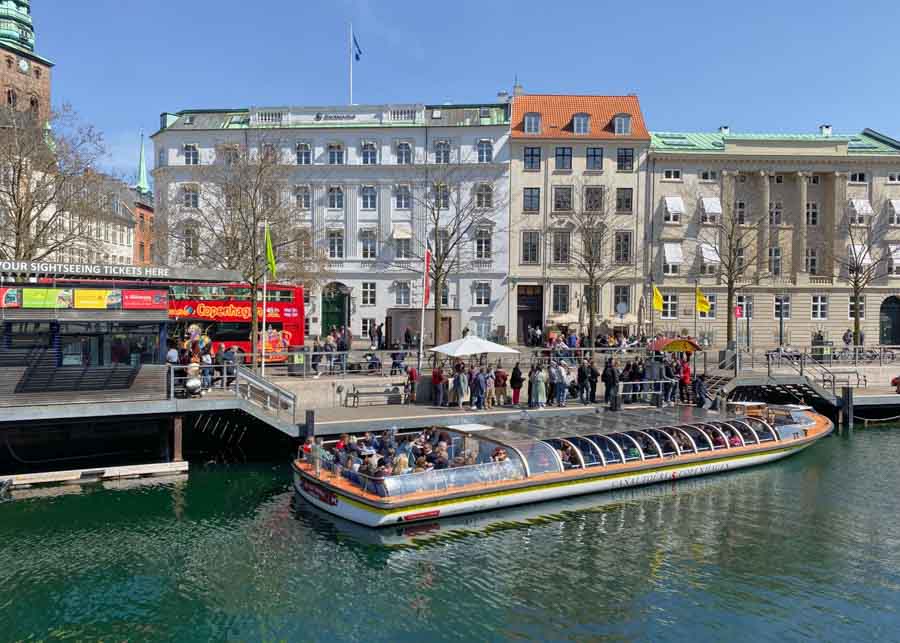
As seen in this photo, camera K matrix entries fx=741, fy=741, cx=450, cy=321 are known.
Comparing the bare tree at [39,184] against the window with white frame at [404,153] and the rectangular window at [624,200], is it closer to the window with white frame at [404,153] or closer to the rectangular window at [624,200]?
the window with white frame at [404,153]

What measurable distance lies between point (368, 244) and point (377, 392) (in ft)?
81.2

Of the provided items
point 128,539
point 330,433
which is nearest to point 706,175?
point 330,433

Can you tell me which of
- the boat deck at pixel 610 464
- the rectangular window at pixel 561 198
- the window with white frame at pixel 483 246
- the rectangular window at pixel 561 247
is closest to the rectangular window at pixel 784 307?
the rectangular window at pixel 561 247

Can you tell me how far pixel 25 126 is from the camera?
31.4 m

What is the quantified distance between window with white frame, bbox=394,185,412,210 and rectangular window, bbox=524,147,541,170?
28.6ft

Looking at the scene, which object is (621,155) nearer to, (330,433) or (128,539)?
(330,433)

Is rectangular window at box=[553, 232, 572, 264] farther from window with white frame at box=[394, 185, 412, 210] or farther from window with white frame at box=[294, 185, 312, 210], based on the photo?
window with white frame at box=[294, 185, 312, 210]

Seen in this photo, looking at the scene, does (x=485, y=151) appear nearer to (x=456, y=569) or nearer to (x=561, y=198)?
(x=561, y=198)

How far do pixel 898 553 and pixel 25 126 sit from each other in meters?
34.6

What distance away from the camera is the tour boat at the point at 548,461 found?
19.0 meters

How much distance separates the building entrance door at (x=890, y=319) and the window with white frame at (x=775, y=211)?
9.64m

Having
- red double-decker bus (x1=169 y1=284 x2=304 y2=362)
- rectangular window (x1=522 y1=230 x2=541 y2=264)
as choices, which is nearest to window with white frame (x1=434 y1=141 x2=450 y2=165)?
rectangular window (x1=522 y1=230 x2=541 y2=264)

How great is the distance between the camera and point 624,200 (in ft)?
175

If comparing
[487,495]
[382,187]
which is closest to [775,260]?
[382,187]
